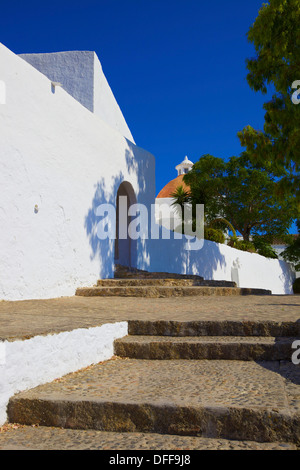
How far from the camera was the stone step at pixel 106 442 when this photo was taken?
1881mm

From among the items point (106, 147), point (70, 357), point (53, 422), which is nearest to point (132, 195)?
point (106, 147)

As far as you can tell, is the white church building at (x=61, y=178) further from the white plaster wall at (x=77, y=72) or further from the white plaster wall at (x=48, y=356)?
the white plaster wall at (x=48, y=356)

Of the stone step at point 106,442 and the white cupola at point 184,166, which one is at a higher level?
the white cupola at point 184,166

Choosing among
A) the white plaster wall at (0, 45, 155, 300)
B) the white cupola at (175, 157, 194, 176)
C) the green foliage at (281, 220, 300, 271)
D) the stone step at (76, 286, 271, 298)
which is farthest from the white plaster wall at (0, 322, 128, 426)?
the white cupola at (175, 157, 194, 176)

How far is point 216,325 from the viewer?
3.51 meters

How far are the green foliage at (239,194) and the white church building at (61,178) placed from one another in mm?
7002

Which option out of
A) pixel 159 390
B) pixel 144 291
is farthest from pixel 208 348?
pixel 144 291

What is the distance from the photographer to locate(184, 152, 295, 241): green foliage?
16.8 meters

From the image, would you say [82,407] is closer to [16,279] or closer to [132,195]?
[16,279]

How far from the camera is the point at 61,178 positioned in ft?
22.1

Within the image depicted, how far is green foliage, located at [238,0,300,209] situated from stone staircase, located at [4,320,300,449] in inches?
201

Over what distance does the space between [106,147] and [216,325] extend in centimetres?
579

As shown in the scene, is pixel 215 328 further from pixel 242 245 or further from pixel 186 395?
pixel 242 245

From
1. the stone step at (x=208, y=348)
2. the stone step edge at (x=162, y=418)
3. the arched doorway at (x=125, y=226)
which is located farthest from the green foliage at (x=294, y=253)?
the stone step edge at (x=162, y=418)
